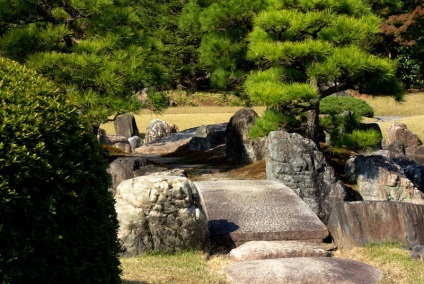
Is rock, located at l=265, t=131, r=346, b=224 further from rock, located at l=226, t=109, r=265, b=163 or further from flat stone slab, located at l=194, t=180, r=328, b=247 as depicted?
rock, located at l=226, t=109, r=265, b=163

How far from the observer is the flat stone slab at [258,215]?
9.72 meters

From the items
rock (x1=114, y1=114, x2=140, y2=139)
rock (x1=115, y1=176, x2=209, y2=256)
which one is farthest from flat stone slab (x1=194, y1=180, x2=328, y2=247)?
rock (x1=114, y1=114, x2=140, y2=139)

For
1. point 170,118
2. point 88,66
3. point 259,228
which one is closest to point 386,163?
point 259,228

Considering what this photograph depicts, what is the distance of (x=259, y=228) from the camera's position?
9852 mm

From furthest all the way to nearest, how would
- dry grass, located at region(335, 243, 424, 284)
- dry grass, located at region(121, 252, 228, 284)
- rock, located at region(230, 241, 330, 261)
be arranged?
rock, located at region(230, 241, 330, 261) → dry grass, located at region(335, 243, 424, 284) → dry grass, located at region(121, 252, 228, 284)

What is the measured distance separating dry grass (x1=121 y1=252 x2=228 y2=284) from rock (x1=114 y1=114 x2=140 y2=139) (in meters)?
20.5

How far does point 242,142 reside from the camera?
1736cm

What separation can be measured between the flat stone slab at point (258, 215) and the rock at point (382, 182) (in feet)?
7.63

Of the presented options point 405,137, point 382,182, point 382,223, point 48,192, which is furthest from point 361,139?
point 405,137

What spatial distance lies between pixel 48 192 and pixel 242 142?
12.9 m

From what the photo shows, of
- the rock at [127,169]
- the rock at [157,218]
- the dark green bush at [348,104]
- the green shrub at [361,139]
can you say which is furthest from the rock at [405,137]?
the rock at [157,218]

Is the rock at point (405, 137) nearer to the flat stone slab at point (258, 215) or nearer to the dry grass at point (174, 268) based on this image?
the flat stone slab at point (258, 215)

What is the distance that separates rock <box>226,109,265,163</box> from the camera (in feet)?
55.6

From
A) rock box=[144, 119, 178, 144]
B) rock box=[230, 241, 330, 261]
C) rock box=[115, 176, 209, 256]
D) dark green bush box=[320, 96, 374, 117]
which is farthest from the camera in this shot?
dark green bush box=[320, 96, 374, 117]
